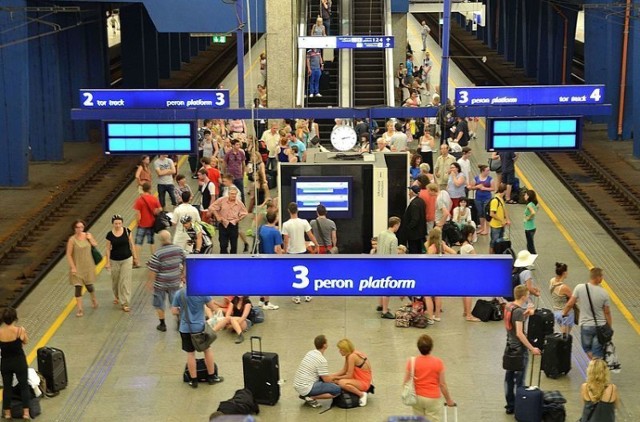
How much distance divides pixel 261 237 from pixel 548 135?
4.69 metres

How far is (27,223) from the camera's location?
26.7 m

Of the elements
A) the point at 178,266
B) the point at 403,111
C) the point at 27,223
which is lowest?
the point at 27,223

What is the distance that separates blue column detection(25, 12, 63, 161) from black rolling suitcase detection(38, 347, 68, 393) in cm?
1804

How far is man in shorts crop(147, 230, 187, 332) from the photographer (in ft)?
57.6

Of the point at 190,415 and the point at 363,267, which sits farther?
the point at 190,415

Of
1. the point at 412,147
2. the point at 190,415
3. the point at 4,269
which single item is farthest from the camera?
the point at 412,147

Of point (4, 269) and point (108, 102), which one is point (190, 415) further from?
point (4, 269)

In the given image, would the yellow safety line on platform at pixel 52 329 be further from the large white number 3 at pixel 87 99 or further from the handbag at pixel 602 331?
the handbag at pixel 602 331

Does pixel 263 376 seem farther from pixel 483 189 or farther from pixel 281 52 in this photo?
pixel 281 52

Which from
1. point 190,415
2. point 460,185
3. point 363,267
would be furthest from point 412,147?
point 363,267

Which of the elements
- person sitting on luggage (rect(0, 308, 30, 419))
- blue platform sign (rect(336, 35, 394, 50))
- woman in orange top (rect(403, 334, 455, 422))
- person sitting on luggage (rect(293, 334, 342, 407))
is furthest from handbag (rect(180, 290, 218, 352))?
Answer: blue platform sign (rect(336, 35, 394, 50))

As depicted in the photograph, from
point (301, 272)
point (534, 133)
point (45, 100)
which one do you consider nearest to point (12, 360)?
point (301, 272)

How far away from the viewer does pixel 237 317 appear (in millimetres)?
18203

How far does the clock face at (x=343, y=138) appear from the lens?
23.2 meters
